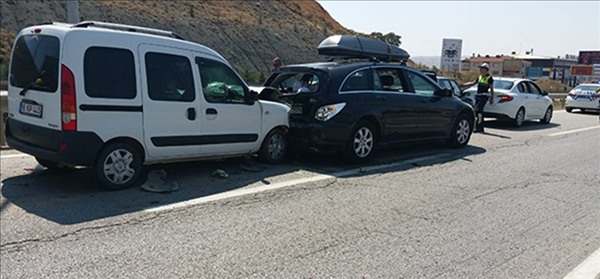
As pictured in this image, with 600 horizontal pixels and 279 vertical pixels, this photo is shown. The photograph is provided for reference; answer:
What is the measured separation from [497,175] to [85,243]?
628cm

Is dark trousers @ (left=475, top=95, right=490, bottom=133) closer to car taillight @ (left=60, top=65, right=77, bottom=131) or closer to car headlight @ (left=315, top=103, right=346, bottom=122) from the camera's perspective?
car headlight @ (left=315, top=103, right=346, bottom=122)

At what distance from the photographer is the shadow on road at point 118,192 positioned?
213 inches

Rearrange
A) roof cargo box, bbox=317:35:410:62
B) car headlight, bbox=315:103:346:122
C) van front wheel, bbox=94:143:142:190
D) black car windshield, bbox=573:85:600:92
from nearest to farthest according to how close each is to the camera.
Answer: van front wheel, bbox=94:143:142:190, car headlight, bbox=315:103:346:122, roof cargo box, bbox=317:35:410:62, black car windshield, bbox=573:85:600:92

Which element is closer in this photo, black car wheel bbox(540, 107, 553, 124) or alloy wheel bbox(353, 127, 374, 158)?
alloy wheel bbox(353, 127, 374, 158)

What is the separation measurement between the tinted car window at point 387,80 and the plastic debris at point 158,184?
3941 mm

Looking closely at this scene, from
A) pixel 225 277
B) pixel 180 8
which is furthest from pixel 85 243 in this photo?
pixel 180 8

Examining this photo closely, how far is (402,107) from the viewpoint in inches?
354

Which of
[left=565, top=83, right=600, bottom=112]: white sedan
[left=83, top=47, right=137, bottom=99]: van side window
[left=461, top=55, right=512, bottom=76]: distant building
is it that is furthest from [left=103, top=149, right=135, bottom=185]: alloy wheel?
[left=461, top=55, right=512, bottom=76]: distant building

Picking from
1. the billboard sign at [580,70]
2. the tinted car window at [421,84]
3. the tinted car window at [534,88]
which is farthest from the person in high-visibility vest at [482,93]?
the billboard sign at [580,70]

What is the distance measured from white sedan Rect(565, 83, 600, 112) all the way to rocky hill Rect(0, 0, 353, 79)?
1687 centimetres

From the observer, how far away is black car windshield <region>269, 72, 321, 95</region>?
822cm

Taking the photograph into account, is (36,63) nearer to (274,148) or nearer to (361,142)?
(274,148)

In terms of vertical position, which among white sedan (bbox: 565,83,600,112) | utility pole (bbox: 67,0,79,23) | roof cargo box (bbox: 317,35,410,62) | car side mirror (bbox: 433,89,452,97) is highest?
utility pole (bbox: 67,0,79,23)

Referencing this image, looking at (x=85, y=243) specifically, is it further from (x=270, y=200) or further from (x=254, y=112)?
(x=254, y=112)
